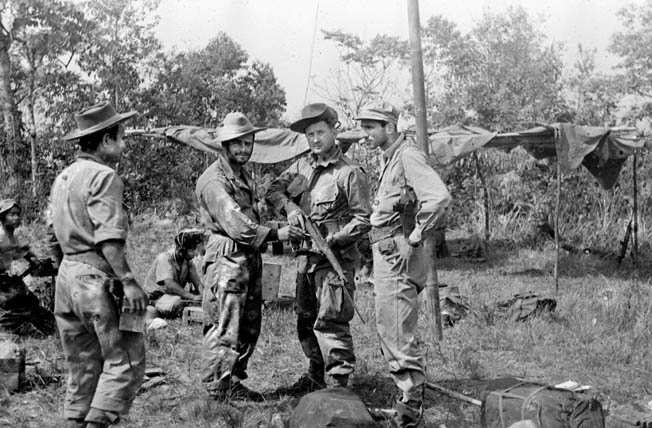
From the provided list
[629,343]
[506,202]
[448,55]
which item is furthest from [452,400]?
[448,55]

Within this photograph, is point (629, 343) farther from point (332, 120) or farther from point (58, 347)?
point (58, 347)

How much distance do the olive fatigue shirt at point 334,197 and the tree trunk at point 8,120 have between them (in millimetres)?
12971

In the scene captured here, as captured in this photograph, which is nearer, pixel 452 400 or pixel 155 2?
pixel 452 400

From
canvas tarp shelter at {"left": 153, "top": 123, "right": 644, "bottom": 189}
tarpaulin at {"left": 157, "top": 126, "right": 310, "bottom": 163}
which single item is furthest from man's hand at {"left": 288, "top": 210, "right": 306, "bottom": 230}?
tarpaulin at {"left": 157, "top": 126, "right": 310, "bottom": 163}

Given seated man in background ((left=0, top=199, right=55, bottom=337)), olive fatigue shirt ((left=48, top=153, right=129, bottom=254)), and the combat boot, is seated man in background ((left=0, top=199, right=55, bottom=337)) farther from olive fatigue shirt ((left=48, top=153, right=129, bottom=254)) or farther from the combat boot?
the combat boot

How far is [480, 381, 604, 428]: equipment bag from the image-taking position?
12.8ft

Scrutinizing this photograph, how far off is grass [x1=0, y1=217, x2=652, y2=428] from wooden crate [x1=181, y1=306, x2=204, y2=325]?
7 cm

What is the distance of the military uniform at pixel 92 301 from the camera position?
3.81 meters

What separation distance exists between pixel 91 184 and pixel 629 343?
17.7 ft

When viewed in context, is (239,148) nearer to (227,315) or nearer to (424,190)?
(227,315)

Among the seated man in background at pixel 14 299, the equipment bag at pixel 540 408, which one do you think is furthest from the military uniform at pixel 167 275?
the equipment bag at pixel 540 408

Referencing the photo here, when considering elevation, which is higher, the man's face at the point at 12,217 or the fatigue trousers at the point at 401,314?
the man's face at the point at 12,217

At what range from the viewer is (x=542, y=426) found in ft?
13.0

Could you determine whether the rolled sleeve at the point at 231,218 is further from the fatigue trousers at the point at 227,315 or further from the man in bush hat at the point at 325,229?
the man in bush hat at the point at 325,229
